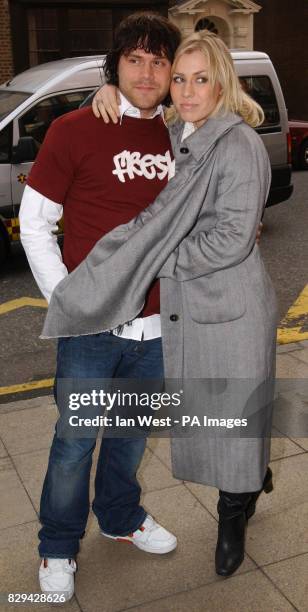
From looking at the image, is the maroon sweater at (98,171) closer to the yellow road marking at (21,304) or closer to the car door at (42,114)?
the yellow road marking at (21,304)

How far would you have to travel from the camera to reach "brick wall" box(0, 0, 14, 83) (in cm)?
1647

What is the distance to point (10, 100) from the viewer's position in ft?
25.6

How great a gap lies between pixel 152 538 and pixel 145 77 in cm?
178

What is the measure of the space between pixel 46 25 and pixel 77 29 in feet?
2.46

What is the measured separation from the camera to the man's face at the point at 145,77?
2.57m

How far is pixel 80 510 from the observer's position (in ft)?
9.11

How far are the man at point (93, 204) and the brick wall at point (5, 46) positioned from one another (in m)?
14.9

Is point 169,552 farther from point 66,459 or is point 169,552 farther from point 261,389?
point 261,389

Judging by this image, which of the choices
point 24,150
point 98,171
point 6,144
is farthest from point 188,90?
point 6,144

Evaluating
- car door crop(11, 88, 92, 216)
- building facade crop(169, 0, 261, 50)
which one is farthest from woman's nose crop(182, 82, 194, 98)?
building facade crop(169, 0, 261, 50)

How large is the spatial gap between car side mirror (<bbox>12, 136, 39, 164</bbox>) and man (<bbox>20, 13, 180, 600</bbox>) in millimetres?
4624

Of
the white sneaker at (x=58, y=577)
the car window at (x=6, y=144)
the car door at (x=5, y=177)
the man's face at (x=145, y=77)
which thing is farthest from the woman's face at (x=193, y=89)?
the car window at (x=6, y=144)

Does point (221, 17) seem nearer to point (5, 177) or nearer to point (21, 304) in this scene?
point (5, 177)

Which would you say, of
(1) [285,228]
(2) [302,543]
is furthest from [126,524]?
(1) [285,228]
